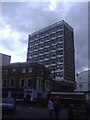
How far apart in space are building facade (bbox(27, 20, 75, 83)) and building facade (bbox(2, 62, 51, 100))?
146ft

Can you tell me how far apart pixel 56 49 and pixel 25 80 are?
2180 inches

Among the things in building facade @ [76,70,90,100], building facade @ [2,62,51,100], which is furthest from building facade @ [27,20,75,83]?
building facade @ [76,70,90,100]

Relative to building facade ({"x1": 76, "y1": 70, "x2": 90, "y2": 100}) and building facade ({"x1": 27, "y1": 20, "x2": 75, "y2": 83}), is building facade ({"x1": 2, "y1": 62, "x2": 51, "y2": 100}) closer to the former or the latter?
building facade ({"x1": 76, "y1": 70, "x2": 90, "y2": 100})

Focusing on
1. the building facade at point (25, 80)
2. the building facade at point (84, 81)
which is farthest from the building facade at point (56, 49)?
the building facade at point (84, 81)

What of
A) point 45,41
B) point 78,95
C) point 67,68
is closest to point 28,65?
point 78,95

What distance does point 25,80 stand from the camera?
149 feet

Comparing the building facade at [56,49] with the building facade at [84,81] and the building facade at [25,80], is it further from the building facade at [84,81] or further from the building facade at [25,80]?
the building facade at [84,81]

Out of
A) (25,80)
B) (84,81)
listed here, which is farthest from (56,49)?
(84,81)

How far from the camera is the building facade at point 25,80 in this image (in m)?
44.3

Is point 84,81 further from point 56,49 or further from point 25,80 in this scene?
point 56,49

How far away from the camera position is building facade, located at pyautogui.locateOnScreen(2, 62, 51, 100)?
4427cm

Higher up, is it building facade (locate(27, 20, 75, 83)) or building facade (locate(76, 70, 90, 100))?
building facade (locate(27, 20, 75, 83))

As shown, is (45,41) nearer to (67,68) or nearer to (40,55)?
(40,55)

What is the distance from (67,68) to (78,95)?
182 feet
